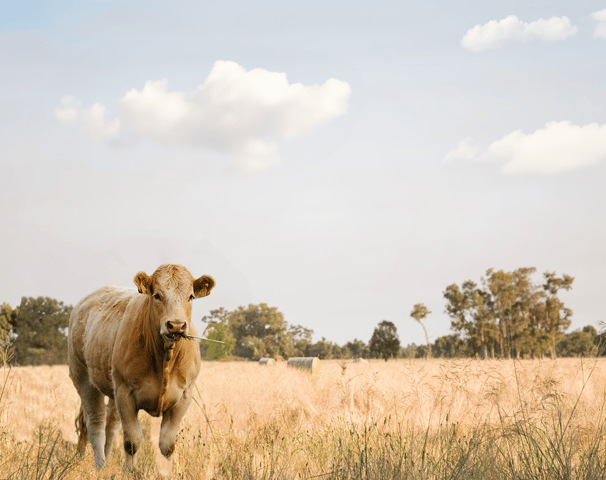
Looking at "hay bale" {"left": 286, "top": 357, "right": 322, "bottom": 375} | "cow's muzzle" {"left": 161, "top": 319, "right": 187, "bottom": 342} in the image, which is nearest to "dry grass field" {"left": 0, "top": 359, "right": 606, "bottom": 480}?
"cow's muzzle" {"left": 161, "top": 319, "right": 187, "bottom": 342}

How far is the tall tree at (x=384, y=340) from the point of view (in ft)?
A: 175

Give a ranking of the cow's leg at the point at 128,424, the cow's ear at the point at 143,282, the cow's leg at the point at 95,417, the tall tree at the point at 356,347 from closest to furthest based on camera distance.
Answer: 1. the cow's ear at the point at 143,282
2. the cow's leg at the point at 128,424
3. the cow's leg at the point at 95,417
4. the tall tree at the point at 356,347

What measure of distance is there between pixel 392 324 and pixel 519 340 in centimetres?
1731

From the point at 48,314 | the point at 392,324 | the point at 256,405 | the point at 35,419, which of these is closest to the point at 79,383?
the point at 35,419

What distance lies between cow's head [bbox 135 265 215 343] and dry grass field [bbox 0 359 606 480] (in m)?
0.70

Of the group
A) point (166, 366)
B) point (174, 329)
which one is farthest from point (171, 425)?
point (174, 329)

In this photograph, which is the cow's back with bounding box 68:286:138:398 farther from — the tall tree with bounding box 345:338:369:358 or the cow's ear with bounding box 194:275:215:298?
the tall tree with bounding box 345:338:369:358

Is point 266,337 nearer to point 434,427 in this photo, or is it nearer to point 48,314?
point 48,314

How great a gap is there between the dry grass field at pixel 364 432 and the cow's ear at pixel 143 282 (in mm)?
1328

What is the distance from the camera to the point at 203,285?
19.0 ft

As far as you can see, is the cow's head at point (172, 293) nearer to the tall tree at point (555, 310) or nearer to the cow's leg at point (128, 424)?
the cow's leg at point (128, 424)

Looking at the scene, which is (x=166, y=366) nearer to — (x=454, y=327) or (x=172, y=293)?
(x=172, y=293)

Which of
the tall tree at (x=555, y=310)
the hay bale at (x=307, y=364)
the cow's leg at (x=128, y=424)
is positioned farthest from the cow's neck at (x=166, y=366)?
the tall tree at (x=555, y=310)

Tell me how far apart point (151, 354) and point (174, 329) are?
1.00 meters
